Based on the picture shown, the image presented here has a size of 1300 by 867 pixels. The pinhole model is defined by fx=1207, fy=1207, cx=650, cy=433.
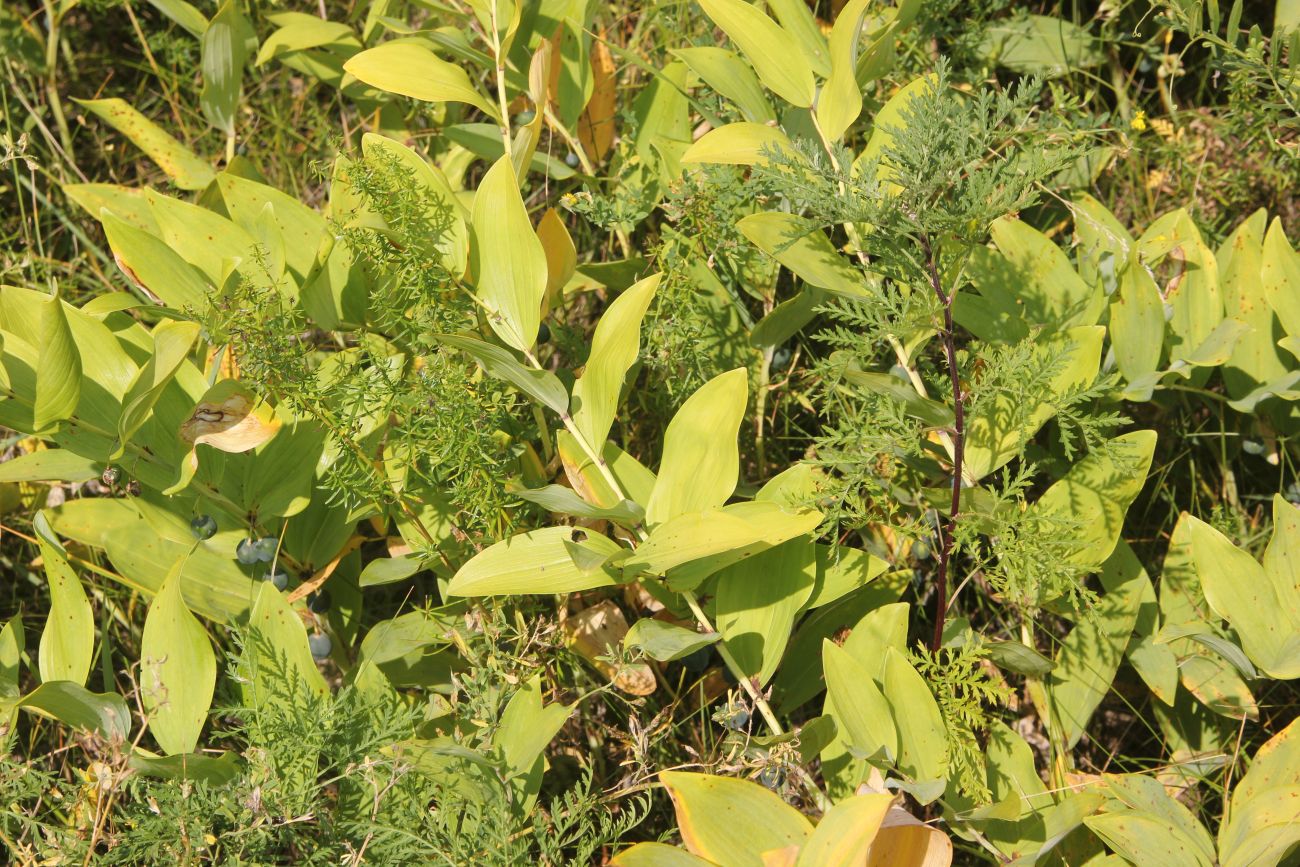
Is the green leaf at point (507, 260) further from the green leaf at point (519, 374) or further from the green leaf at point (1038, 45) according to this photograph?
the green leaf at point (1038, 45)

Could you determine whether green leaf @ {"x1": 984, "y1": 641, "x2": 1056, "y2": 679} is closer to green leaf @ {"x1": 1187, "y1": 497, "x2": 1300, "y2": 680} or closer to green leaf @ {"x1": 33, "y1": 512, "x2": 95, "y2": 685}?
green leaf @ {"x1": 1187, "y1": 497, "x2": 1300, "y2": 680}

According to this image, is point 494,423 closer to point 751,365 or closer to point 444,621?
point 444,621

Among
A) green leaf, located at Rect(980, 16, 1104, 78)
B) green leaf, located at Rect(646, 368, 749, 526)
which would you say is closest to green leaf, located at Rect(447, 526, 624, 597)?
green leaf, located at Rect(646, 368, 749, 526)

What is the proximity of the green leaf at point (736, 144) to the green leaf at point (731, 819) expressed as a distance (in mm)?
856

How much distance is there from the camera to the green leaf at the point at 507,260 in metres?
1.71

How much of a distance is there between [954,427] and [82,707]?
126 centimetres

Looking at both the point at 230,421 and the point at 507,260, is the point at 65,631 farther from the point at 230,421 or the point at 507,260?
the point at 507,260

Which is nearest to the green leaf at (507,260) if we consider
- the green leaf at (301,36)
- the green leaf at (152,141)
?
the green leaf at (301,36)

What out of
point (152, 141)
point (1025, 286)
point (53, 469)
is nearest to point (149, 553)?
point (53, 469)

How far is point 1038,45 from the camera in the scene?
244 centimetres

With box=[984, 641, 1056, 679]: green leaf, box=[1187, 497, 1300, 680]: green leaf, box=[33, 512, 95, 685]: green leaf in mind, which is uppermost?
box=[33, 512, 95, 685]: green leaf

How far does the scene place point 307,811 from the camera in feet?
5.39

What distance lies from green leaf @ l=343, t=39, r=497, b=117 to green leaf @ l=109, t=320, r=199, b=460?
0.53m

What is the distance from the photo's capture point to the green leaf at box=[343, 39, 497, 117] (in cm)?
187
